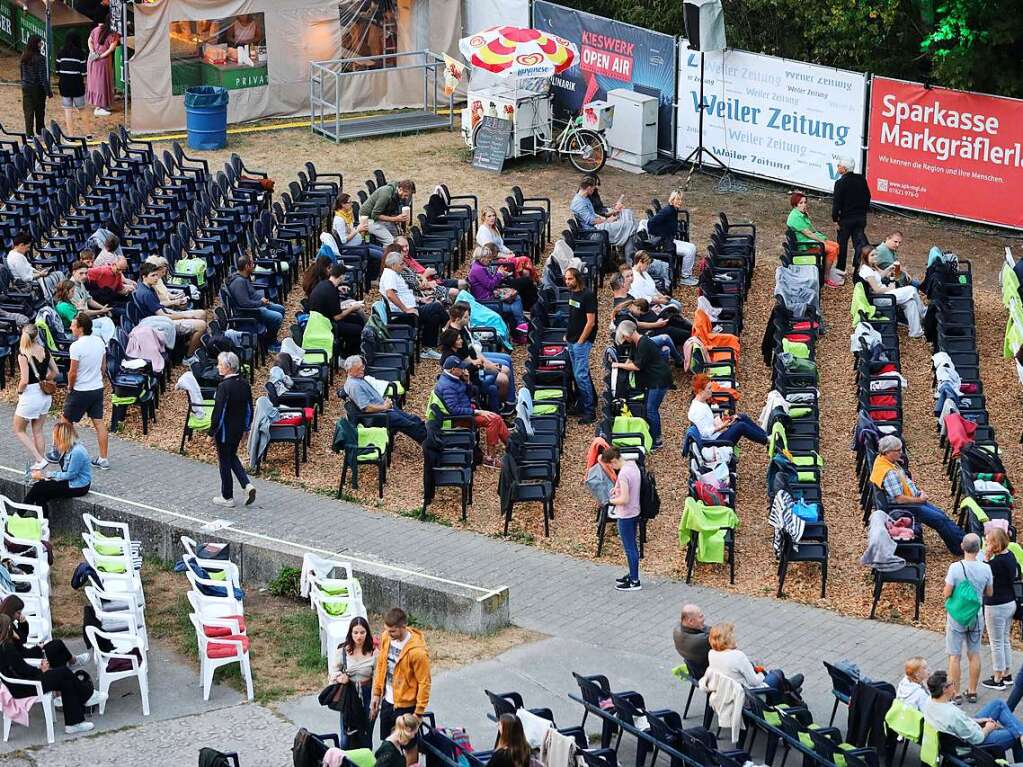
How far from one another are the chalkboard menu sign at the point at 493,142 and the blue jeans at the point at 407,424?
10191 millimetres

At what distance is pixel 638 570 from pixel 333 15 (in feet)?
53.6

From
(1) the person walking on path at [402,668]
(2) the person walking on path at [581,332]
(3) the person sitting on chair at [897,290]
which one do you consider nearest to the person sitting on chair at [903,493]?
(2) the person walking on path at [581,332]

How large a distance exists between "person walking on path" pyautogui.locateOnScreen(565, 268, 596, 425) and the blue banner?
9580mm

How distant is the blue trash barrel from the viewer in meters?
26.9

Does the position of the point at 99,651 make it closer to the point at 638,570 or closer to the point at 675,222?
the point at 638,570

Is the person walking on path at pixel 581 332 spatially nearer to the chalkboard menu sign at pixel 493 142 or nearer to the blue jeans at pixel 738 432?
the blue jeans at pixel 738 432

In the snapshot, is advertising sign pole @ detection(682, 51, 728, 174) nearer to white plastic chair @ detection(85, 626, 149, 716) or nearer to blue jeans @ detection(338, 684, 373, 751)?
white plastic chair @ detection(85, 626, 149, 716)

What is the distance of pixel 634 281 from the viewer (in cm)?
1880

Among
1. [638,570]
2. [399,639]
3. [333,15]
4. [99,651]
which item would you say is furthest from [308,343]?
[333,15]

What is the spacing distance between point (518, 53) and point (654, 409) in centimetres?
965

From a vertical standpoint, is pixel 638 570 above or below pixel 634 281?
below

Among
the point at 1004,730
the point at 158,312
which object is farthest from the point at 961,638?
the point at 158,312

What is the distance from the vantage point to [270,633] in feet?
45.9

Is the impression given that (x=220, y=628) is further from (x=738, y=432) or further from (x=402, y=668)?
(x=738, y=432)
